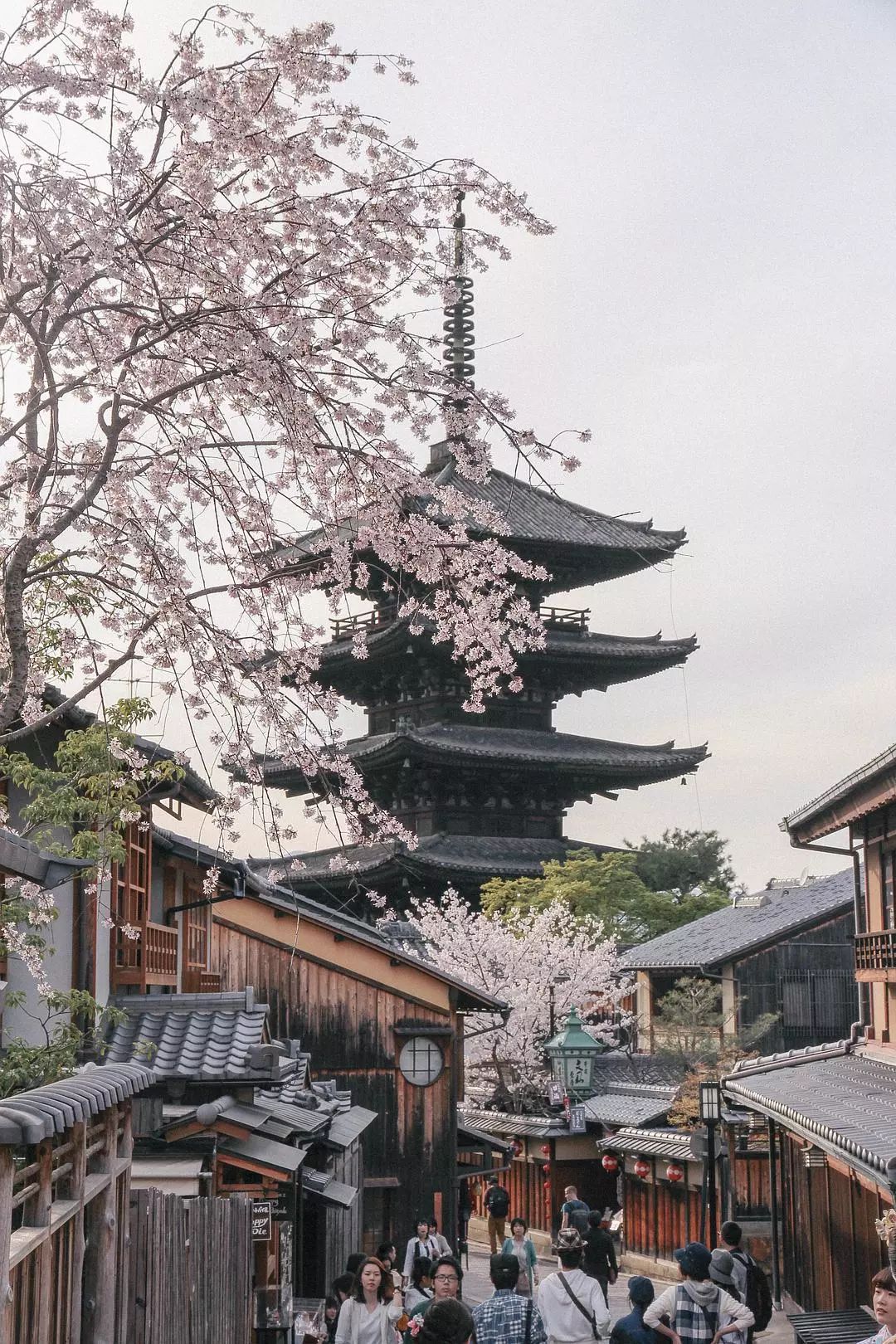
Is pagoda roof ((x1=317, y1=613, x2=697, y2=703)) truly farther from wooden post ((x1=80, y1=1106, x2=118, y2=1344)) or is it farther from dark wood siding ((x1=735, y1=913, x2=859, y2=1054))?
wooden post ((x1=80, y1=1106, x2=118, y2=1344))

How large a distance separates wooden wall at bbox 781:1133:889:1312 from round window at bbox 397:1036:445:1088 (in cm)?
507

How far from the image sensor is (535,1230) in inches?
1217

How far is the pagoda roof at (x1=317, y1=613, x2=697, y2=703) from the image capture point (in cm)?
3834

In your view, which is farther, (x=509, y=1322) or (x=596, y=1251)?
(x=596, y=1251)

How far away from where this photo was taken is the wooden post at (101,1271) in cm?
732

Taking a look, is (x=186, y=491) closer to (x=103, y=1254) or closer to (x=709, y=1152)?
(x=103, y=1254)

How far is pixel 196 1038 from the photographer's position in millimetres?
13562

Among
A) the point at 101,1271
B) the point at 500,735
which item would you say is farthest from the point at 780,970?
the point at 101,1271

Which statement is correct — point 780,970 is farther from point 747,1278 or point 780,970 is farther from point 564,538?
point 747,1278

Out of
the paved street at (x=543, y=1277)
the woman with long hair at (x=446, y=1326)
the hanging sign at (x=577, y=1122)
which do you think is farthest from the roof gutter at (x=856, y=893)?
the woman with long hair at (x=446, y=1326)

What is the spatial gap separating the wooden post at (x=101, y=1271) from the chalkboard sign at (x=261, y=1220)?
3447 millimetres

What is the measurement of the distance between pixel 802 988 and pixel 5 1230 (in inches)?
1231

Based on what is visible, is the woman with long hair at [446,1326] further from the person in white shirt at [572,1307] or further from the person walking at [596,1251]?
the person walking at [596,1251]

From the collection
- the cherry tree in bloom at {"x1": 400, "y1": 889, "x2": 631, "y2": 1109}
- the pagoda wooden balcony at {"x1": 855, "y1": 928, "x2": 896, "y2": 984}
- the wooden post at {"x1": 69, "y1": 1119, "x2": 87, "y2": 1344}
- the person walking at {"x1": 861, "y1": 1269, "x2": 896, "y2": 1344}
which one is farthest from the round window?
the wooden post at {"x1": 69, "y1": 1119, "x2": 87, "y2": 1344}
